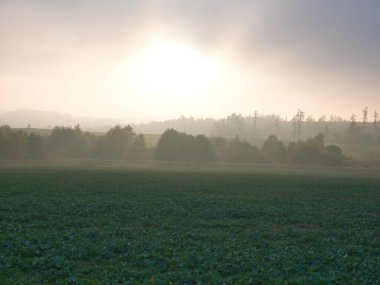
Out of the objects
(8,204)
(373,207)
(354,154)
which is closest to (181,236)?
(8,204)

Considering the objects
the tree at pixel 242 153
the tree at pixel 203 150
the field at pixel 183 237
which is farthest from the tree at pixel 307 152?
the field at pixel 183 237

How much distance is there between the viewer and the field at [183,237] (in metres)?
17.7

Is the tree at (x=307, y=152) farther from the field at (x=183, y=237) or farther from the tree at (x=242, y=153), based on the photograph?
the field at (x=183, y=237)

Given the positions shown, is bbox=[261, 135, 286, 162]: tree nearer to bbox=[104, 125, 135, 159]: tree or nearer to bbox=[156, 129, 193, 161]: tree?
bbox=[156, 129, 193, 161]: tree

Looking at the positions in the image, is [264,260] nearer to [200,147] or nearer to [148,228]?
[148,228]

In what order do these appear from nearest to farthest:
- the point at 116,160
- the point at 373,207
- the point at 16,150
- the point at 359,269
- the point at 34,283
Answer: the point at 34,283 < the point at 359,269 < the point at 373,207 < the point at 16,150 < the point at 116,160

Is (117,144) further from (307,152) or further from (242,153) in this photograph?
(307,152)

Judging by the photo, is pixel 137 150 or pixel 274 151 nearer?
pixel 137 150

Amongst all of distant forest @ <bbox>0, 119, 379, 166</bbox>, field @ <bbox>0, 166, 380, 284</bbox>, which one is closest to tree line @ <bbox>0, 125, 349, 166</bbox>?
distant forest @ <bbox>0, 119, 379, 166</bbox>

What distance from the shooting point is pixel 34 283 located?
16.1m

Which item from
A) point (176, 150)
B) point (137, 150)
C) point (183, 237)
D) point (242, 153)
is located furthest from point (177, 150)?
point (183, 237)

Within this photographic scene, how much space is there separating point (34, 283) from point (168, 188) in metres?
34.0

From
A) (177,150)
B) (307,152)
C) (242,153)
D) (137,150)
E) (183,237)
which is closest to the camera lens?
(183,237)

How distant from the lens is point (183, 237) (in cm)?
2477
